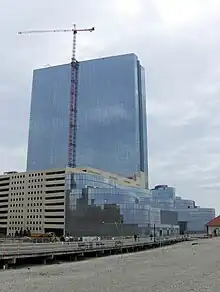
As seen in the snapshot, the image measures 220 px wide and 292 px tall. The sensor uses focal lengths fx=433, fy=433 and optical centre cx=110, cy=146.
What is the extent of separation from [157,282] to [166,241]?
308ft

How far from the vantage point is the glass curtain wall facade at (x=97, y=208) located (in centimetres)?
17450

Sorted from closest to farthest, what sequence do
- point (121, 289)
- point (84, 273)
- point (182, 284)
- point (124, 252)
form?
point (121, 289), point (182, 284), point (84, 273), point (124, 252)

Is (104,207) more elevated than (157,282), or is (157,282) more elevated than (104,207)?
(104,207)

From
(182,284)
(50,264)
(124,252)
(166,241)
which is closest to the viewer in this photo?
(182,284)

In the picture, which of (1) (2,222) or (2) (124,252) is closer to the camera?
(2) (124,252)

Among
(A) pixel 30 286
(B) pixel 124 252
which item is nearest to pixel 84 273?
(A) pixel 30 286

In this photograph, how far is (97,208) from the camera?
7067 inches

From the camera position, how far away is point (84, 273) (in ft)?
153

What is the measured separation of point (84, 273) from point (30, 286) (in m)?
12.3

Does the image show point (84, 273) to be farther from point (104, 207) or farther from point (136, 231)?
point (136, 231)

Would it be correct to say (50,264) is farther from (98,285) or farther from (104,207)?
(104,207)

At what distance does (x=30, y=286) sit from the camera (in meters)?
35.3

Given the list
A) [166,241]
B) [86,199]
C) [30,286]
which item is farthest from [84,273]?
[86,199]

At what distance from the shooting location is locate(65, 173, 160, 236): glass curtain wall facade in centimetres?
17450
